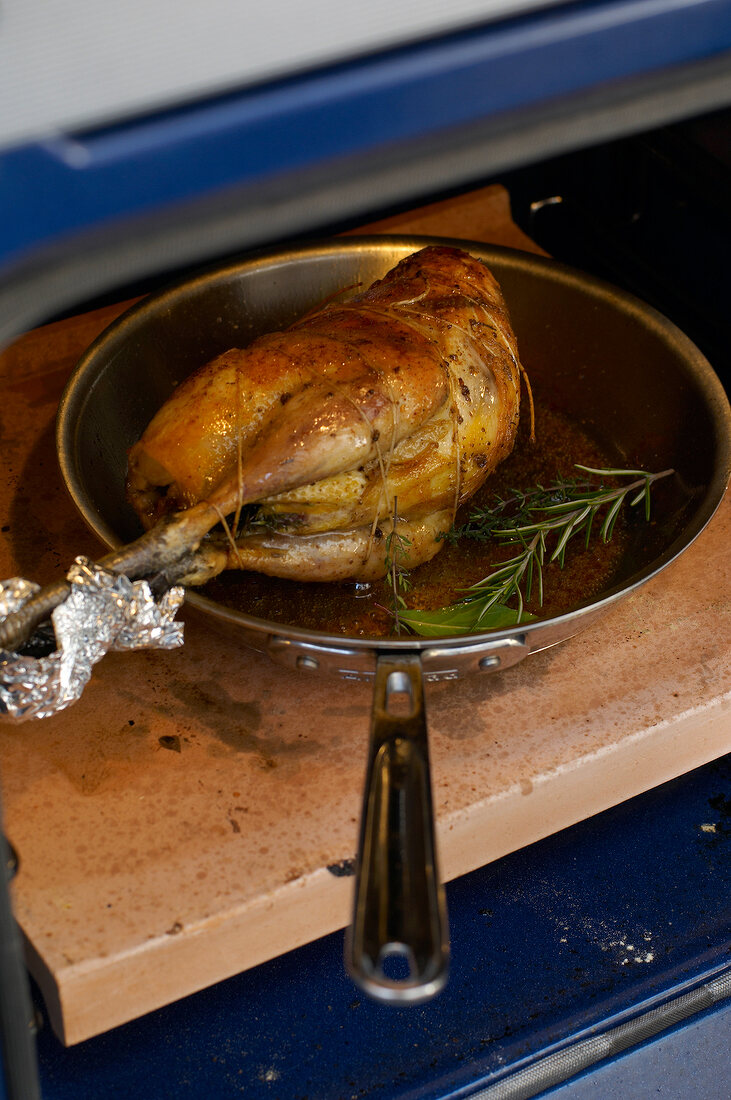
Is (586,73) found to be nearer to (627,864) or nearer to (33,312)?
(33,312)

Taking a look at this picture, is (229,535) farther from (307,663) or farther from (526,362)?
(526,362)

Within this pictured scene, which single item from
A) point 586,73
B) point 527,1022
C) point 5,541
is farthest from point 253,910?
point 586,73

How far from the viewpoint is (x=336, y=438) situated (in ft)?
3.37

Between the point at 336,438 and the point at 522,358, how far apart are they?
0.58 metres

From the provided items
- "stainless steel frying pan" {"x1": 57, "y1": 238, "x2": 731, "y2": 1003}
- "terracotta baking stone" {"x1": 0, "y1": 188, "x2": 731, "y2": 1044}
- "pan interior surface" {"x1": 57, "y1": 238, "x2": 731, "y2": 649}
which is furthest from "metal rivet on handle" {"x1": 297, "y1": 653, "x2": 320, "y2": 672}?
"pan interior surface" {"x1": 57, "y1": 238, "x2": 731, "y2": 649}

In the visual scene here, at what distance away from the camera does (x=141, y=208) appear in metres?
0.48

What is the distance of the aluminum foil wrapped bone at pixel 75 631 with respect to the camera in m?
0.85

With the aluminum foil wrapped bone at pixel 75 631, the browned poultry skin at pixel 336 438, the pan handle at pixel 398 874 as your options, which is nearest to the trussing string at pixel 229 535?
the browned poultry skin at pixel 336 438

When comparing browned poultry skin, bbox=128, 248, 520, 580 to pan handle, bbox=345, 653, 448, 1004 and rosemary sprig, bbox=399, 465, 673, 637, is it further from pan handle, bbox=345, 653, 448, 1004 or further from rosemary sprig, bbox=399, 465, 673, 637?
pan handle, bbox=345, 653, 448, 1004

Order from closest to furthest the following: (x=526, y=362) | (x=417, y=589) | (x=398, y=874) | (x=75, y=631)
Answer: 1. (x=398, y=874)
2. (x=75, y=631)
3. (x=417, y=589)
4. (x=526, y=362)

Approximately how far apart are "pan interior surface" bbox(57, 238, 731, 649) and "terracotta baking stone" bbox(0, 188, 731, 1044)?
4.1 inches

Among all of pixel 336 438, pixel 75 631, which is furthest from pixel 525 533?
pixel 75 631

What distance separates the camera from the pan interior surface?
1.22 metres

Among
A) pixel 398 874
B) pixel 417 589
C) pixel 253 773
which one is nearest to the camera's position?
pixel 398 874
